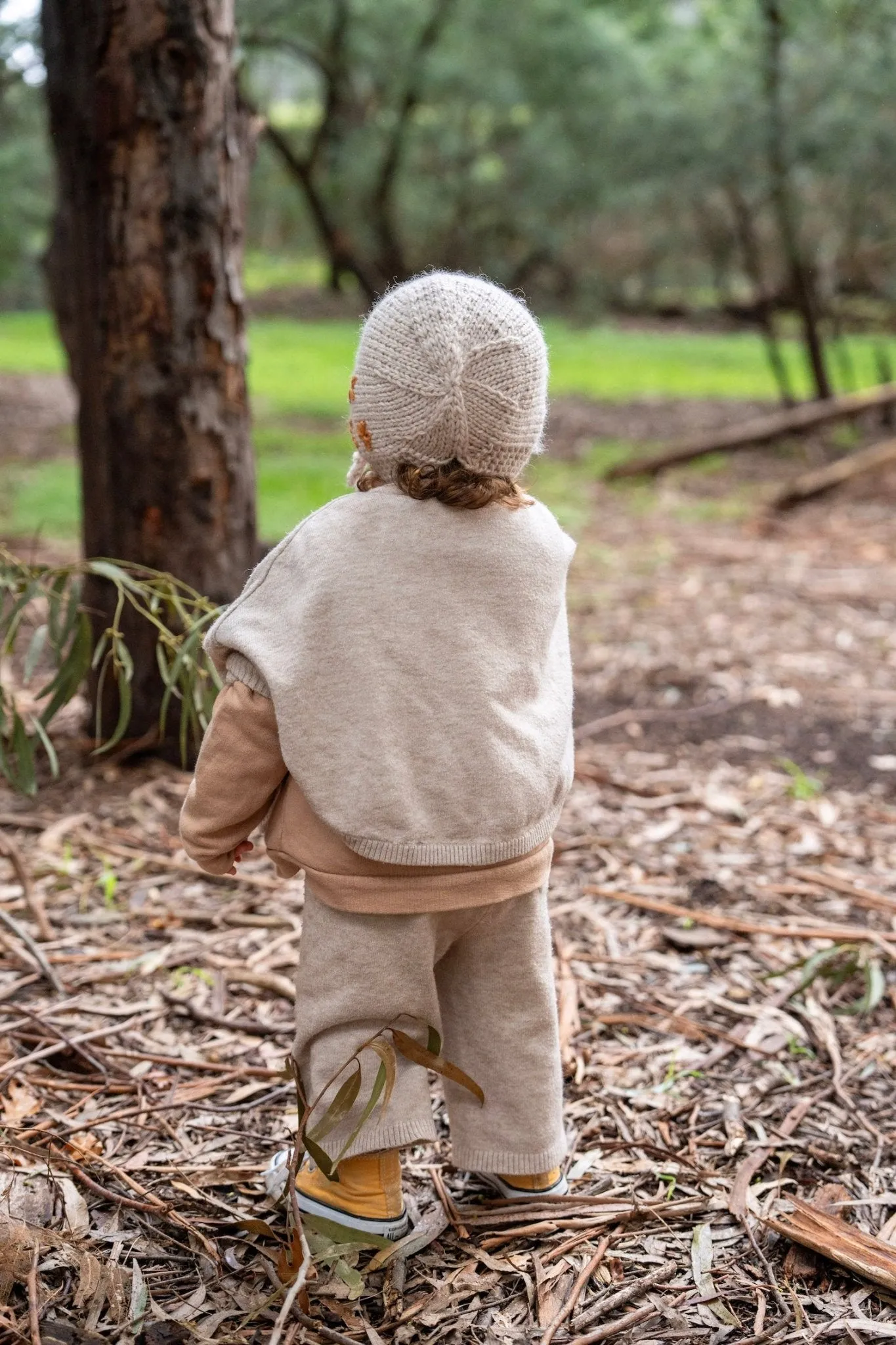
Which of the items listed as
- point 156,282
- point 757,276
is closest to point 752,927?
point 156,282

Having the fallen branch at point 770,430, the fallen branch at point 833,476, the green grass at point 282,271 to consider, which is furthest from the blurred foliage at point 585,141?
the fallen branch at point 833,476

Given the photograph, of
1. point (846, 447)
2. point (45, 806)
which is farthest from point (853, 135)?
point (45, 806)

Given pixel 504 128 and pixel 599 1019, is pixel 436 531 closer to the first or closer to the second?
pixel 599 1019

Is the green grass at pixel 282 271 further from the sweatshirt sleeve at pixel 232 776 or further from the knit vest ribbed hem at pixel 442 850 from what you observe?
the knit vest ribbed hem at pixel 442 850

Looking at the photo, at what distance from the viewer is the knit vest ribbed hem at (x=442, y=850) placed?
2.06m

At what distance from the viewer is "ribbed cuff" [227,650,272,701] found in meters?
2.07

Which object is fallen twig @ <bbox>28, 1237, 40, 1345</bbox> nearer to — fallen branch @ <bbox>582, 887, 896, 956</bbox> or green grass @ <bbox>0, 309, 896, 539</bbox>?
green grass @ <bbox>0, 309, 896, 539</bbox>

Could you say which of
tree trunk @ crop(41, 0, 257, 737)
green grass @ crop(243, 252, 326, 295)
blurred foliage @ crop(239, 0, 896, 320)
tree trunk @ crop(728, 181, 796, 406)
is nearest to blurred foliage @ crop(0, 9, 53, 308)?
blurred foliage @ crop(239, 0, 896, 320)

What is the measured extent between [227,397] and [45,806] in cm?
133

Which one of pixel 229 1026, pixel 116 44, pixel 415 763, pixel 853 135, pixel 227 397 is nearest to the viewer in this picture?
pixel 415 763

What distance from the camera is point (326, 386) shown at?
15672 millimetres

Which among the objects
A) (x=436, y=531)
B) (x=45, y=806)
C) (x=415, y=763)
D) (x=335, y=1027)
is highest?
(x=436, y=531)

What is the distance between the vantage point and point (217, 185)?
3.84 metres

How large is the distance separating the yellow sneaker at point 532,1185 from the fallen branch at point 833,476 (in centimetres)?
718
